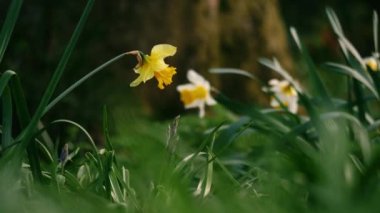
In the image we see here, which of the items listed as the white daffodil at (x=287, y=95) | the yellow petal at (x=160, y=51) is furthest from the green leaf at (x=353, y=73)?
the yellow petal at (x=160, y=51)

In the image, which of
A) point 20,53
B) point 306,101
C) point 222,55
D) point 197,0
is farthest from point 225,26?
point 306,101

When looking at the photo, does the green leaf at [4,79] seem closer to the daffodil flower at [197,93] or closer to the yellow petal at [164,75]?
the yellow petal at [164,75]

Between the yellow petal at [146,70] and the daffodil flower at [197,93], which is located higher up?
the yellow petal at [146,70]

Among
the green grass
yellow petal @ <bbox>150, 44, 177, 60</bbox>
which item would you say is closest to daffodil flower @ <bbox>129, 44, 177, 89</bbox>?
yellow petal @ <bbox>150, 44, 177, 60</bbox>

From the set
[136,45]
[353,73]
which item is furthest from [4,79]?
[136,45]

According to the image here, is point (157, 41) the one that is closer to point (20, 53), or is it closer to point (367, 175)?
point (20, 53)
